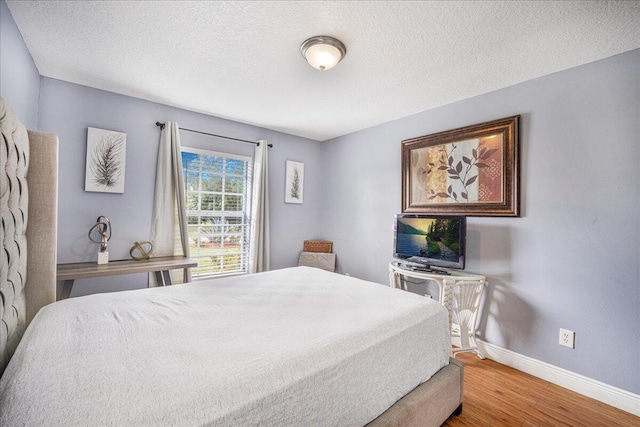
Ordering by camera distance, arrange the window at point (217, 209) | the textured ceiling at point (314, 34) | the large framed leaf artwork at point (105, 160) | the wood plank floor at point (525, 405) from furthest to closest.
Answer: the window at point (217, 209), the large framed leaf artwork at point (105, 160), the wood plank floor at point (525, 405), the textured ceiling at point (314, 34)

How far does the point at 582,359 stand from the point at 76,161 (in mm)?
4600

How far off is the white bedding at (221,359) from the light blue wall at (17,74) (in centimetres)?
142

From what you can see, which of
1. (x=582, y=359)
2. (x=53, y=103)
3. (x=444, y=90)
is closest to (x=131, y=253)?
(x=53, y=103)

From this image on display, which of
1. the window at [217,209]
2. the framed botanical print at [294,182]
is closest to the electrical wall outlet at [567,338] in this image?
the framed botanical print at [294,182]

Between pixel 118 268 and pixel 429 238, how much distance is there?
2904 mm

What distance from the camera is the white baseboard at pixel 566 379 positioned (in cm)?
183

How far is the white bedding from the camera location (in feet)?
2.56

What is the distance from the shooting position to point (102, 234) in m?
2.63

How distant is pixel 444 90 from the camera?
8.44ft

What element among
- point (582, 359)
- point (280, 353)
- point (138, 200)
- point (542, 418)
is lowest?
point (542, 418)

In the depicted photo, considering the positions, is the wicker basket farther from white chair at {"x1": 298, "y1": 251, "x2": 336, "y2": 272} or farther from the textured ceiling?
the textured ceiling

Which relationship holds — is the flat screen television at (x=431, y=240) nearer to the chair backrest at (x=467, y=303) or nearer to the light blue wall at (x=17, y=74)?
the chair backrest at (x=467, y=303)

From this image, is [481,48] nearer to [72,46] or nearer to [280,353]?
[280,353]

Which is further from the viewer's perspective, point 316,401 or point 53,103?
point 53,103
